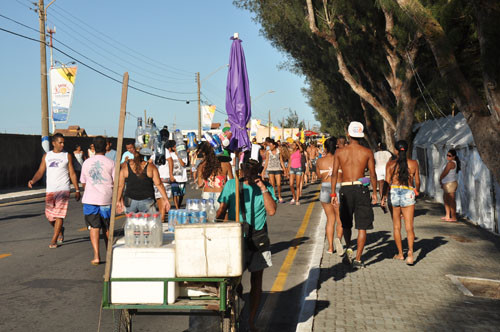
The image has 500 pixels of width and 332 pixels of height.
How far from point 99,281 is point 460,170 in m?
9.54

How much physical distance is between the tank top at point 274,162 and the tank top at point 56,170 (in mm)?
8864

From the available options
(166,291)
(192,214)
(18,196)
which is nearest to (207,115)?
(18,196)

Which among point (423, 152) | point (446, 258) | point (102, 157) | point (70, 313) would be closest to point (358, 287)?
point (446, 258)

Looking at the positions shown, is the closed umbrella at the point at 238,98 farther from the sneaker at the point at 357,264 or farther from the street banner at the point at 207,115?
the street banner at the point at 207,115

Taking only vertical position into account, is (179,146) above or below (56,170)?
above

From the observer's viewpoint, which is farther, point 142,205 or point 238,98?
point 142,205

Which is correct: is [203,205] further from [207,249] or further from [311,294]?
[311,294]

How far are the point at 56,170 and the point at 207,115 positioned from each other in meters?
36.6

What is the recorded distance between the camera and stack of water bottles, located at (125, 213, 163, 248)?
14.8 feet

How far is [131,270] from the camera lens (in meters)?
4.27

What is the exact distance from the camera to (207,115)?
45.8m

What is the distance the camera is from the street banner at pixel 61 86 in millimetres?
24297

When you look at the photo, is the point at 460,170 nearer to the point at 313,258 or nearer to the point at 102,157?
the point at 313,258

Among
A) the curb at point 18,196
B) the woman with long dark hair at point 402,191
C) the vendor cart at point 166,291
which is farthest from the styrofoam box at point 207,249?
the curb at point 18,196
